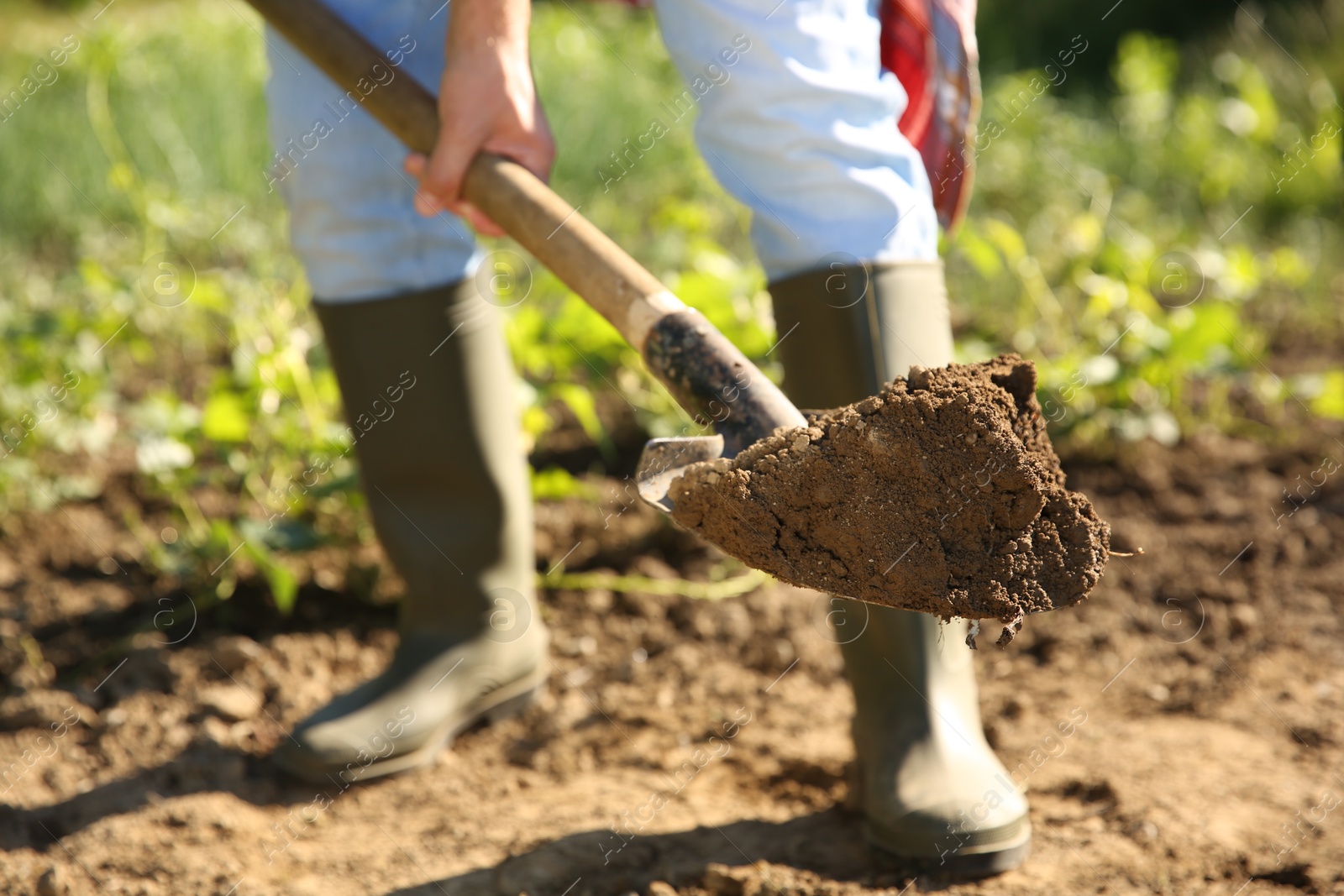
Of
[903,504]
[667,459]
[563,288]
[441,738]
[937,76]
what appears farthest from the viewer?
[563,288]

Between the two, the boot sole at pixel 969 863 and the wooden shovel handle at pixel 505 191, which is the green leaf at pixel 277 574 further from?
the boot sole at pixel 969 863

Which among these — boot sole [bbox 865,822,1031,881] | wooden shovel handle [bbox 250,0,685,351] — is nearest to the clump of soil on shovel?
wooden shovel handle [bbox 250,0,685,351]

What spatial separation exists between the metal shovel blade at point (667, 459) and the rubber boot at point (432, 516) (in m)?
0.56

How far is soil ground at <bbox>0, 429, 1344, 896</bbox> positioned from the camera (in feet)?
4.33

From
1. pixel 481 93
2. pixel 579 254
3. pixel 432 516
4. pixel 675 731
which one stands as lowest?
pixel 675 731

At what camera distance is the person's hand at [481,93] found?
1280mm

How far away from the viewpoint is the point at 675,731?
1647mm

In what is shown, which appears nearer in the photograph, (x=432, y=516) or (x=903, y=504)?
(x=903, y=504)

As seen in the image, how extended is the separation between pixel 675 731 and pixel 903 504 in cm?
75

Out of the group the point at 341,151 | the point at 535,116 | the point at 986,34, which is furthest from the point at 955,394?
the point at 986,34

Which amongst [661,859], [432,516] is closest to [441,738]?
[432,516]

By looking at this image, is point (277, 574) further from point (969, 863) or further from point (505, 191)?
point (969, 863)

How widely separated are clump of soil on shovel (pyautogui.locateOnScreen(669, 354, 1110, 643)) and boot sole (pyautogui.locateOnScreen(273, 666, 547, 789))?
30.0 inches

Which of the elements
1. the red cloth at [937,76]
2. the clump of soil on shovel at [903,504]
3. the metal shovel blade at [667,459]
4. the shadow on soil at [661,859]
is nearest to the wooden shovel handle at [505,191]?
the metal shovel blade at [667,459]
